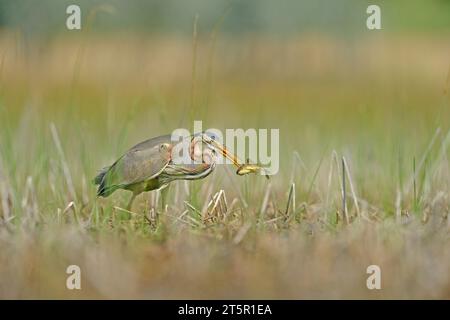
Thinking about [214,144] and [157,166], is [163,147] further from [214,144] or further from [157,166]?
[214,144]

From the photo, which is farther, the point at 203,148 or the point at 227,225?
the point at 203,148

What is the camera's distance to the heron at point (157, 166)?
351 centimetres

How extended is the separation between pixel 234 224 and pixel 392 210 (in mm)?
613

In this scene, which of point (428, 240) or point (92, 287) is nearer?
point (92, 287)

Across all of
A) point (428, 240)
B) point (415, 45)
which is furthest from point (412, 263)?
point (415, 45)

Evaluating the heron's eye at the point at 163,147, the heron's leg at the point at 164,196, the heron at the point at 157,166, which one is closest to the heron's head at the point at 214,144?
the heron at the point at 157,166

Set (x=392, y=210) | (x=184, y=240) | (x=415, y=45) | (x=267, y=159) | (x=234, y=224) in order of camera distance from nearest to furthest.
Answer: (x=184, y=240), (x=234, y=224), (x=392, y=210), (x=267, y=159), (x=415, y=45)

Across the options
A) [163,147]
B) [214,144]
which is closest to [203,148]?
[214,144]

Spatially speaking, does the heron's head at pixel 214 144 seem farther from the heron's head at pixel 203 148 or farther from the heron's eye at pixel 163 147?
the heron's eye at pixel 163 147

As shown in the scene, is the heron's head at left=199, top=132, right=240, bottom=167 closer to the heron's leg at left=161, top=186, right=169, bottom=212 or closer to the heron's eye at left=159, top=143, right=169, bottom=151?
the heron's eye at left=159, top=143, right=169, bottom=151

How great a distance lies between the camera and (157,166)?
3514 mm

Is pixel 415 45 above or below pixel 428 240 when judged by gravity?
above

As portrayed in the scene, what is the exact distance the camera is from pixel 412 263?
3016mm
